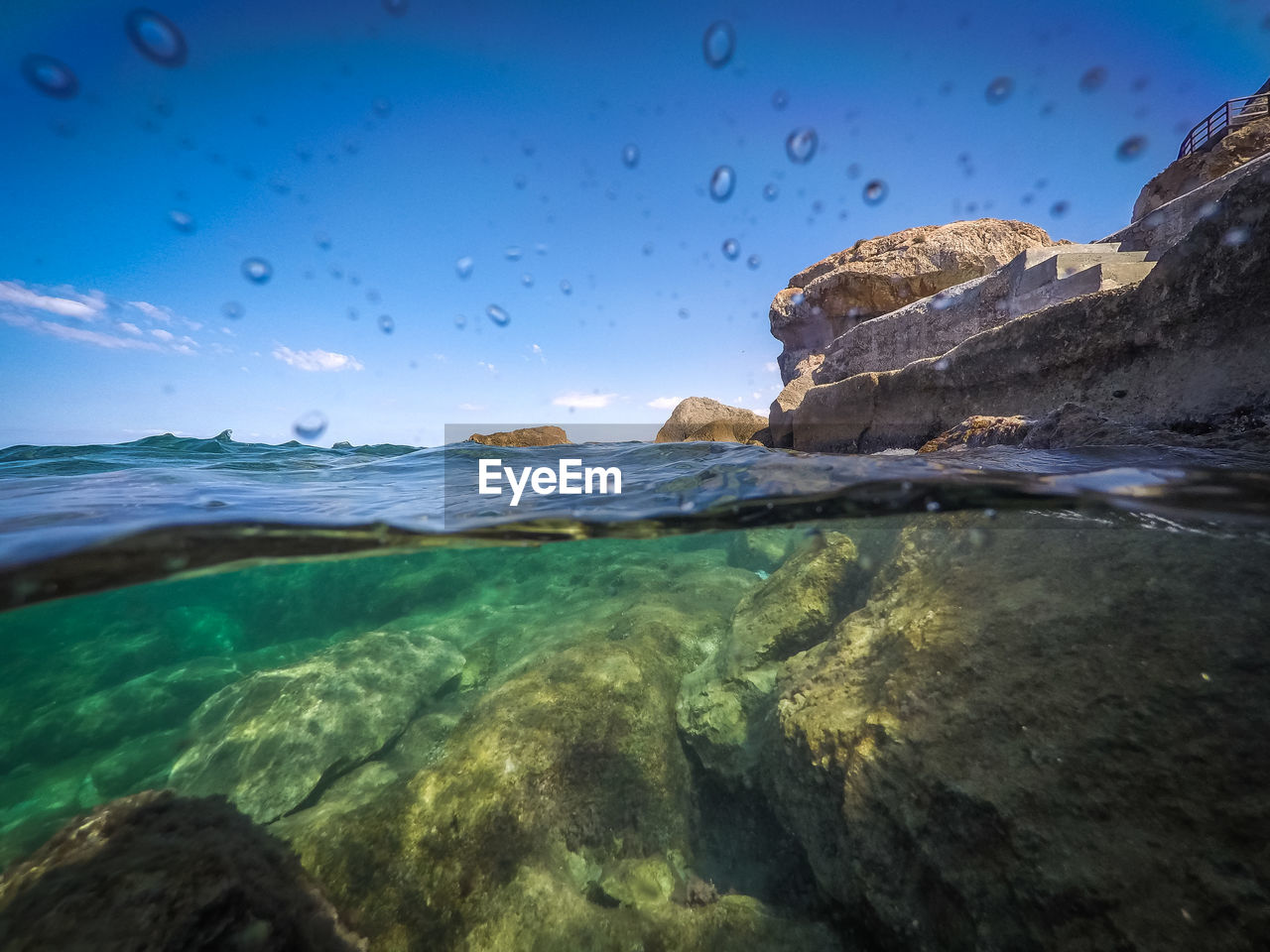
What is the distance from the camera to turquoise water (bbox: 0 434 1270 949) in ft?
8.14

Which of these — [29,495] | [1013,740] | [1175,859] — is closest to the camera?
[1175,859]

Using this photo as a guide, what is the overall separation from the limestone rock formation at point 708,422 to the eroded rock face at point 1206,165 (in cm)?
953

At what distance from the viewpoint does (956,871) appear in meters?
2.64

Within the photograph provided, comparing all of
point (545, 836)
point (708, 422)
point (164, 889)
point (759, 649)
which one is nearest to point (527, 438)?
point (708, 422)

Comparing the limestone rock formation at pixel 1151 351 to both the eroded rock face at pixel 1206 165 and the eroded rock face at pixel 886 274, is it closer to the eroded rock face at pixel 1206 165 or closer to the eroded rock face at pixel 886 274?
the eroded rock face at pixel 886 274

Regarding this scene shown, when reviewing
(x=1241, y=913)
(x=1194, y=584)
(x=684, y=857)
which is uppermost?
(x=1194, y=584)

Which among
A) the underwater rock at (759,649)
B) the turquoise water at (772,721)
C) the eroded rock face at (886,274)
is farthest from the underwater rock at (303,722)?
the eroded rock face at (886,274)

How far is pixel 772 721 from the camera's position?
4359mm

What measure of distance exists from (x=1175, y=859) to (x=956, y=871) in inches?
40.4

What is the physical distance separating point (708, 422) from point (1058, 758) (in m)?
12.1

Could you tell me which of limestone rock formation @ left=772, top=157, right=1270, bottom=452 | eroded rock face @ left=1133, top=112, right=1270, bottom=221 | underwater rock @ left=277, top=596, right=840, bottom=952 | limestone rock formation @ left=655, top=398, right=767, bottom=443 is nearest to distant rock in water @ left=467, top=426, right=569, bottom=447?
limestone rock formation @ left=655, top=398, right=767, bottom=443

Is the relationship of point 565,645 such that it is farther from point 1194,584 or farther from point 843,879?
point 1194,584

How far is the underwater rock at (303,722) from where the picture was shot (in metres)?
5.46

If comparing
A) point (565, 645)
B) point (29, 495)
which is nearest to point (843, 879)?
point (565, 645)
